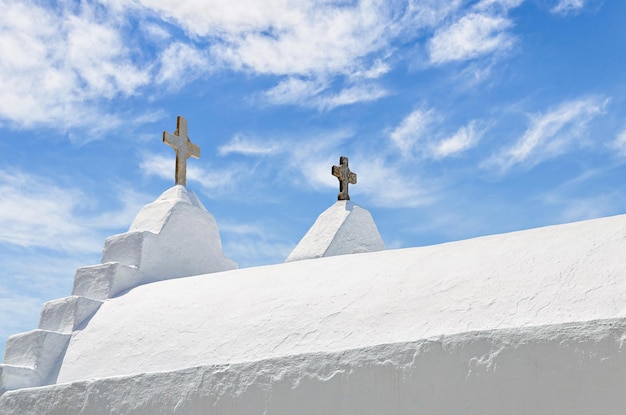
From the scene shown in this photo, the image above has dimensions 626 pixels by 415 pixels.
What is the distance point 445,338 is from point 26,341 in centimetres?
480

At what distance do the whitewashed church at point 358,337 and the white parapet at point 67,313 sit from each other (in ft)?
0.05

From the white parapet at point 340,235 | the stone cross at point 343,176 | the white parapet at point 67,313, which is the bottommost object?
the white parapet at point 67,313

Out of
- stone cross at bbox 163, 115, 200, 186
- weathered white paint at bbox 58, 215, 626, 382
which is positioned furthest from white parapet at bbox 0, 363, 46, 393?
stone cross at bbox 163, 115, 200, 186

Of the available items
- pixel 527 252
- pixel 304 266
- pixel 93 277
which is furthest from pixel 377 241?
pixel 527 252

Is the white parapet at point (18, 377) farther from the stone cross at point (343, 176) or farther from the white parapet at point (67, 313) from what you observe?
the stone cross at point (343, 176)

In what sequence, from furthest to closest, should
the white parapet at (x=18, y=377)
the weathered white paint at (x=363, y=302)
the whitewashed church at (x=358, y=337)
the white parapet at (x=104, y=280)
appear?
1. the white parapet at (x=104, y=280)
2. the white parapet at (x=18, y=377)
3. the weathered white paint at (x=363, y=302)
4. the whitewashed church at (x=358, y=337)

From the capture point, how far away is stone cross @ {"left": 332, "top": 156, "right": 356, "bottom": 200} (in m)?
9.71

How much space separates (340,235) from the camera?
9.05 meters

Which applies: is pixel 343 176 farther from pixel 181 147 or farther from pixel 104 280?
pixel 104 280

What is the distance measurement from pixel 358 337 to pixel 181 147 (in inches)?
207

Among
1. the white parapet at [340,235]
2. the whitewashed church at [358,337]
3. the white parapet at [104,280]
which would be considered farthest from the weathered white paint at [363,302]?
the white parapet at [340,235]

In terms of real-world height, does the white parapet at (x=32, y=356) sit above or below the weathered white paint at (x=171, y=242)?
below

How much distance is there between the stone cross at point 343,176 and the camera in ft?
31.9

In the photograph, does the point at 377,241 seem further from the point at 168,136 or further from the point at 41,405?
the point at 41,405
